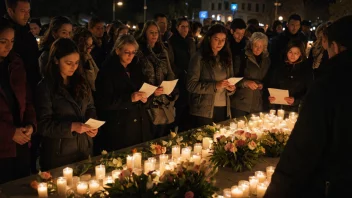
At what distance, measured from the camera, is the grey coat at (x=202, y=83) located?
531 cm

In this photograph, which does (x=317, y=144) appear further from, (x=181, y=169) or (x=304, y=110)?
(x=181, y=169)

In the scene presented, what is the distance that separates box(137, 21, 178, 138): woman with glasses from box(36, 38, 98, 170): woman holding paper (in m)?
1.28

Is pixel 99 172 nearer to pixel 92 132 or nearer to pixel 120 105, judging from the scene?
pixel 92 132

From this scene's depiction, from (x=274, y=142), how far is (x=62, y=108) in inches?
86.1

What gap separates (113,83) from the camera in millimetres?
4566

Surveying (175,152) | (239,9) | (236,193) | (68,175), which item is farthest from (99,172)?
(239,9)

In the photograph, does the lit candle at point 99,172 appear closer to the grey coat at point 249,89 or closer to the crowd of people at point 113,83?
the crowd of people at point 113,83

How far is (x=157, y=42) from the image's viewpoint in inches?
216

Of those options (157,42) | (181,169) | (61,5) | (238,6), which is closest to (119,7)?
(61,5)

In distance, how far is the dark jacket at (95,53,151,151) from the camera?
4539 millimetres

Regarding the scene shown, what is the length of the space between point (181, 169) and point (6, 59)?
216cm

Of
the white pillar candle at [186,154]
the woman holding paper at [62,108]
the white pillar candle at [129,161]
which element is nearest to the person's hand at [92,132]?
the woman holding paper at [62,108]

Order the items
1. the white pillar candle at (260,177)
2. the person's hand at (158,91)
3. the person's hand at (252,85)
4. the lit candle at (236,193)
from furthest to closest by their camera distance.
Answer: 1. the person's hand at (252,85)
2. the person's hand at (158,91)
3. the white pillar candle at (260,177)
4. the lit candle at (236,193)

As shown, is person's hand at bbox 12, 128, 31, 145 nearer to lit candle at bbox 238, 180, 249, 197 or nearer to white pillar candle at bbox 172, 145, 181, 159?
white pillar candle at bbox 172, 145, 181, 159
